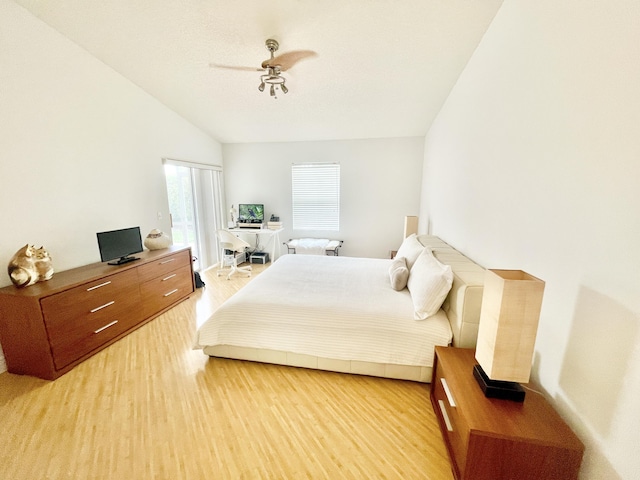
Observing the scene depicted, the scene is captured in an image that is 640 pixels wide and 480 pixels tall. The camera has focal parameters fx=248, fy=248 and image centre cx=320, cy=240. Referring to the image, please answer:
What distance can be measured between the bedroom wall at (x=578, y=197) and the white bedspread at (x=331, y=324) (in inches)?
27.6

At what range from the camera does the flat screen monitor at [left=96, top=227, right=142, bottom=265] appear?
8.12 ft

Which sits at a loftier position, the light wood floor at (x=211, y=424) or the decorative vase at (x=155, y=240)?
the decorative vase at (x=155, y=240)

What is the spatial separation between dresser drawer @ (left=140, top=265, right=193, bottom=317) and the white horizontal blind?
2399 mm

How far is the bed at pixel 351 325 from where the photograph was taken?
5.78ft

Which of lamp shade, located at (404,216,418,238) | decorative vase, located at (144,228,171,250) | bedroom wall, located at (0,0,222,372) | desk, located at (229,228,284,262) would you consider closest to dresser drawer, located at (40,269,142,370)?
bedroom wall, located at (0,0,222,372)

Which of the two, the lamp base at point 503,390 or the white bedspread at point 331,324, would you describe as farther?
the white bedspread at point 331,324

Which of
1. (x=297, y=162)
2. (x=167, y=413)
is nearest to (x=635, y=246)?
(x=167, y=413)

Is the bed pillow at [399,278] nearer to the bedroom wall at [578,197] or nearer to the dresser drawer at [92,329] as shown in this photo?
the bedroom wall at [578,197]

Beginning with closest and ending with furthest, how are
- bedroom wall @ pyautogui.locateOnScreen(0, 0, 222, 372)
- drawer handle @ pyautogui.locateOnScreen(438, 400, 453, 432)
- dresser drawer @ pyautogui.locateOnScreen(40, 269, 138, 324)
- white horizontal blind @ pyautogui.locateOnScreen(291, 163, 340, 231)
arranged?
drawer handle @ pyautogui.locateOnScreen(438, 400, 453, 432) → dresser drawer @ pyautogui.locateOnScreen(40, 269, 138, 324) → bedroom wall @ pyautogui.locateOnScreen(0, 0, 222, 372) → white horizontal blind @ pyautogui.locateOnScreen(291, 163, 340, 231)

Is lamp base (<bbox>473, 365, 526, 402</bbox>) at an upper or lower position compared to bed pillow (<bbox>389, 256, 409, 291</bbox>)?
lower

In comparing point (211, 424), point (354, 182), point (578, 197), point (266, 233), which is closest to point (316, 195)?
point (354, 182)

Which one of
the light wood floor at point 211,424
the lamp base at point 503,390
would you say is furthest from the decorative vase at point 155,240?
the lamp base at point 503,390

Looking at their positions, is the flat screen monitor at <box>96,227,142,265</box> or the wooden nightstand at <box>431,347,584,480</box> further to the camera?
the flat screen monitor at <box>96,227,142,265</box>

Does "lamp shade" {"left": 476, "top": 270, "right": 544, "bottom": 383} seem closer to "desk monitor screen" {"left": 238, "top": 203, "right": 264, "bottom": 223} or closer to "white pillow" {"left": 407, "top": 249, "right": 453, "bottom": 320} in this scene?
"white pillow" {"left": 407, "top": 249, "right": 453, "bottom": 320}
